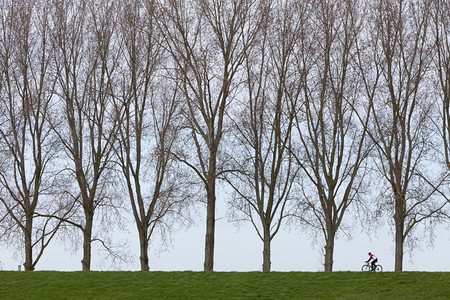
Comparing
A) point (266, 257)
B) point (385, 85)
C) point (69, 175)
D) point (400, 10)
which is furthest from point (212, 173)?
point (400, 10)

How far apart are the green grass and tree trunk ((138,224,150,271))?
4.86 meters

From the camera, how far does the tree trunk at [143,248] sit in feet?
98.3

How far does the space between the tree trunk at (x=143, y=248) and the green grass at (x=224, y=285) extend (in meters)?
4.86

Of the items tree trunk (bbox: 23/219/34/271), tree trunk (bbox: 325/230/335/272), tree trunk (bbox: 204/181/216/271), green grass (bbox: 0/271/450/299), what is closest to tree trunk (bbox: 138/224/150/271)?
tree trunk (bbox: 204/181/216/271)

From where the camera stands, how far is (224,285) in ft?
74.7

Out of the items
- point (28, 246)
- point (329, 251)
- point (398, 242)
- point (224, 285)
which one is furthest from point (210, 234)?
point (28, 246)

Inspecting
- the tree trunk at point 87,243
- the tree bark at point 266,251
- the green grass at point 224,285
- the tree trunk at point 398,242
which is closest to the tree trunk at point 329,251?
the tree bark at point 266,251

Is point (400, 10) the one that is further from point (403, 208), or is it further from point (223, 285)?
point (223, 285)

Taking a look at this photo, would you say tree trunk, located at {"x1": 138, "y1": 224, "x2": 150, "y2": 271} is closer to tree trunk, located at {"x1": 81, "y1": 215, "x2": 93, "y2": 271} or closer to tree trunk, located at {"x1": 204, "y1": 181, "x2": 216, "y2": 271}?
tree trunk, located at {"x1": 81, "y1": 215, "x2": 93, "y2": 271}

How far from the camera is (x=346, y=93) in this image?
31.4 m

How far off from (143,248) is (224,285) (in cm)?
813

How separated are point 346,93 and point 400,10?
4.62m

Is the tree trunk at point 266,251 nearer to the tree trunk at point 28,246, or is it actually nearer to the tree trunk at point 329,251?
the tree trunk at point 329,251

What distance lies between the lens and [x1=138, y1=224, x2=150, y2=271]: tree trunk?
29969 mm
